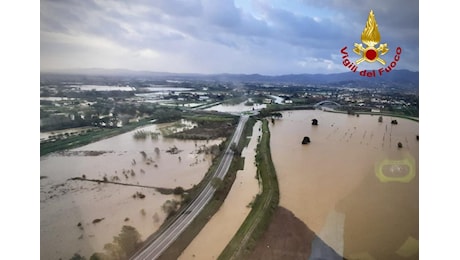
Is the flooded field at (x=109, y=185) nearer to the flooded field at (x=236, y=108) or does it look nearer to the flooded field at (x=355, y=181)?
the flooded field at (x=236, y=108)

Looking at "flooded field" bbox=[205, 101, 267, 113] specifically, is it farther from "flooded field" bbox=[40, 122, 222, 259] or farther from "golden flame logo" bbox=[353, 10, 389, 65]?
"golden flame logo" bbox=[353, 10, 389, 65]

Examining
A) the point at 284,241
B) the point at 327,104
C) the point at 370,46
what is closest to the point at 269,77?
the point at 327,104

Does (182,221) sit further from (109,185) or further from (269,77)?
(269,77)

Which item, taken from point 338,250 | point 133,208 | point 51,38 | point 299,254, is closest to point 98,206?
point 133,208

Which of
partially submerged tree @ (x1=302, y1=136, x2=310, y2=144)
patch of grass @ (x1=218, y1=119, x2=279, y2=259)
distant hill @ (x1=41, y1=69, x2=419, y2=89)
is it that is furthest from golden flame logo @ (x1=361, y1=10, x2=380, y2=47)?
patch of grass @ (x1=218, y1=119, x2=279, y2=259)

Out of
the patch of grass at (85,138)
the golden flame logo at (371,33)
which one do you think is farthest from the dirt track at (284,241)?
the golden flame logo at (371,33)
